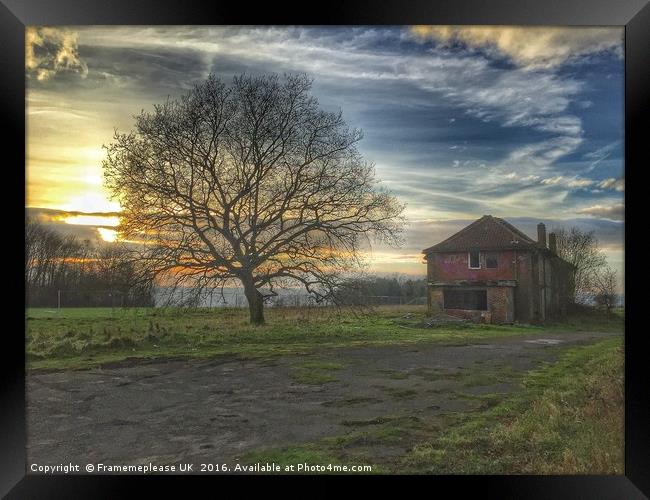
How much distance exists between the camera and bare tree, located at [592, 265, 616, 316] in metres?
4.95

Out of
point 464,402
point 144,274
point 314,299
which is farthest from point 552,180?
point 144,274

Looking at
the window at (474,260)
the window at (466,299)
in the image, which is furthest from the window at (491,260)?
the window at (466,299)

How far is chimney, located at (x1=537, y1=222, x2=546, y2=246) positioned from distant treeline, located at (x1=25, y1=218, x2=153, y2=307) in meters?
5.31

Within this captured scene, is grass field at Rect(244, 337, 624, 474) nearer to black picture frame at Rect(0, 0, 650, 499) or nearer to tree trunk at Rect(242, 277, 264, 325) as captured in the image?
black picture frame at Rect(0, 0, 650, 499)

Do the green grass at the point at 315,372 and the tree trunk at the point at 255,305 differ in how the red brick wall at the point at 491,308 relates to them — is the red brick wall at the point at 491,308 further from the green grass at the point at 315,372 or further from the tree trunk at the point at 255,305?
the tree trunk at the point at 255,305

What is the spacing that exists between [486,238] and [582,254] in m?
1.17

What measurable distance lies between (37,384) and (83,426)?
0.85 m

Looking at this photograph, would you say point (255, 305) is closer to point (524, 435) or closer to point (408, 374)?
point (408, 374)

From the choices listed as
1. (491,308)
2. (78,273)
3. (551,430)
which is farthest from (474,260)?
(78,273)

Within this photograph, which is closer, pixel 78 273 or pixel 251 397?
pixel 251 397

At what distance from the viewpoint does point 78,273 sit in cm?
531
